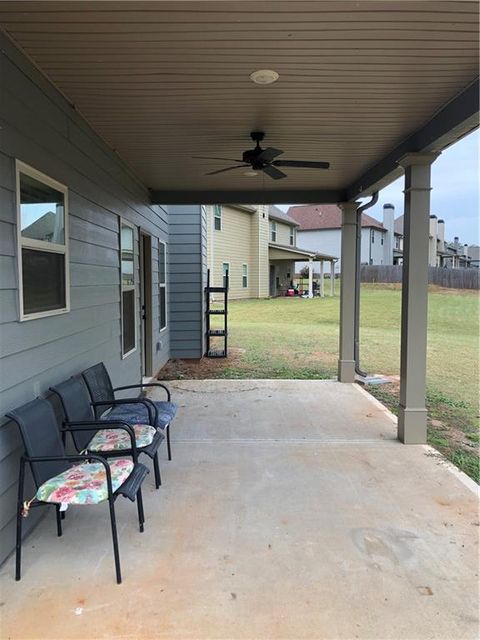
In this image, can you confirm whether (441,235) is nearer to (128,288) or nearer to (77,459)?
(128,288)

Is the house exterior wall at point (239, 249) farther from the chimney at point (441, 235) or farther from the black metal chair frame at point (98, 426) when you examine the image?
the chimney at point (441, 235)

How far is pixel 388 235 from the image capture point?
30.2m

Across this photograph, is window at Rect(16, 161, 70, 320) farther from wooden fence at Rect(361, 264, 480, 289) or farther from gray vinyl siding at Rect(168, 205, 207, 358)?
wooden fence at Rect(361, 264, 480, 289)

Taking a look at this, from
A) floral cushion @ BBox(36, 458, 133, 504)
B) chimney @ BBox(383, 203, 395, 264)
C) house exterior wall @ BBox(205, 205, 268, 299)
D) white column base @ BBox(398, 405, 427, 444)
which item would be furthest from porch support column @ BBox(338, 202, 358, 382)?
chimney @ BBox(383, 203, 395, 264)

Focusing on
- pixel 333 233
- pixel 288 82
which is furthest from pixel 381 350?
pixel 333 233

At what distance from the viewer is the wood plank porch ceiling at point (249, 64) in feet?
7.00

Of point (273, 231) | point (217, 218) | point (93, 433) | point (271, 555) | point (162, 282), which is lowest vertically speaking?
point (271, 555)

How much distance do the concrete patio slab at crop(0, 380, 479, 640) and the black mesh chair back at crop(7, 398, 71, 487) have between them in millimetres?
423

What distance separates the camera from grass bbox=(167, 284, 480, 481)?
4.76 meters

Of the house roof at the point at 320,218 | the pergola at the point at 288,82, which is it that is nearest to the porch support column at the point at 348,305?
the pergola at the point at 288,82

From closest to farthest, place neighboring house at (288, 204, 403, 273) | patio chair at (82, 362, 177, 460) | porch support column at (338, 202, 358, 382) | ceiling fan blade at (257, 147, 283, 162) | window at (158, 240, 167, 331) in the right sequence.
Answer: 1. patio chair at (82, 362, 177, 460)
2. ceiling fan blade at (257, 147, 283, 162)
3. porch support column at (338, 202, 358, 382)
4. window at (158, 240, 167, 331)
5. neighboring house at (288, 204, 403, 273)

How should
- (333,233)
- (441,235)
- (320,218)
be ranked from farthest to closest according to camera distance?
(441,235) < (320,218) < (333,233)

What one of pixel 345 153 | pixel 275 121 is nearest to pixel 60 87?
pixel 275 121

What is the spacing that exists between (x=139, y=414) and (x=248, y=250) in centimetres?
1657
